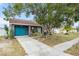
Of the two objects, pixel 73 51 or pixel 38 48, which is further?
pixel 38 48

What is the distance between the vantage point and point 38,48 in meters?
3.38

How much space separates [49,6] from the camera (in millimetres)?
3369

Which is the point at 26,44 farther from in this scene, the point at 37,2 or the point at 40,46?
the point at 37,2

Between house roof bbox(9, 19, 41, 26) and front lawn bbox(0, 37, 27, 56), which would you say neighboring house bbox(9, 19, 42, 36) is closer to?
house roof bbox(9, 19, 41, 26)

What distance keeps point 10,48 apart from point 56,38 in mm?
792

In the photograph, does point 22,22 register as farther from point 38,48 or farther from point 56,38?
point 56,38

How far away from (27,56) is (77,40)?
34.5 inches

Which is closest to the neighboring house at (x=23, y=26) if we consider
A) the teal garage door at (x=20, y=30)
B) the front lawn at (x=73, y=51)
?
the teal garage door at (x=20, y=30)

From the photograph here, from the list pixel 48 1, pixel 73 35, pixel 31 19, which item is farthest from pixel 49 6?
pixel 73 35

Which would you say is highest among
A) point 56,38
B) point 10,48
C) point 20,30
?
point 20,30

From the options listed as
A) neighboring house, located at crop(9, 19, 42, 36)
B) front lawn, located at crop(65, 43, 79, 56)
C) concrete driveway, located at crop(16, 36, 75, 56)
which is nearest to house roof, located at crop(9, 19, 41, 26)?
neighboring house, located at crop(9, 19, 42, 36)

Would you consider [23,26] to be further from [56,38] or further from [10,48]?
[56,38]

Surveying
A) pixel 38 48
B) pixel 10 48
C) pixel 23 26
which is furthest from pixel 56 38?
pixel 10 48

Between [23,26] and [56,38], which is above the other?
[23,26]
